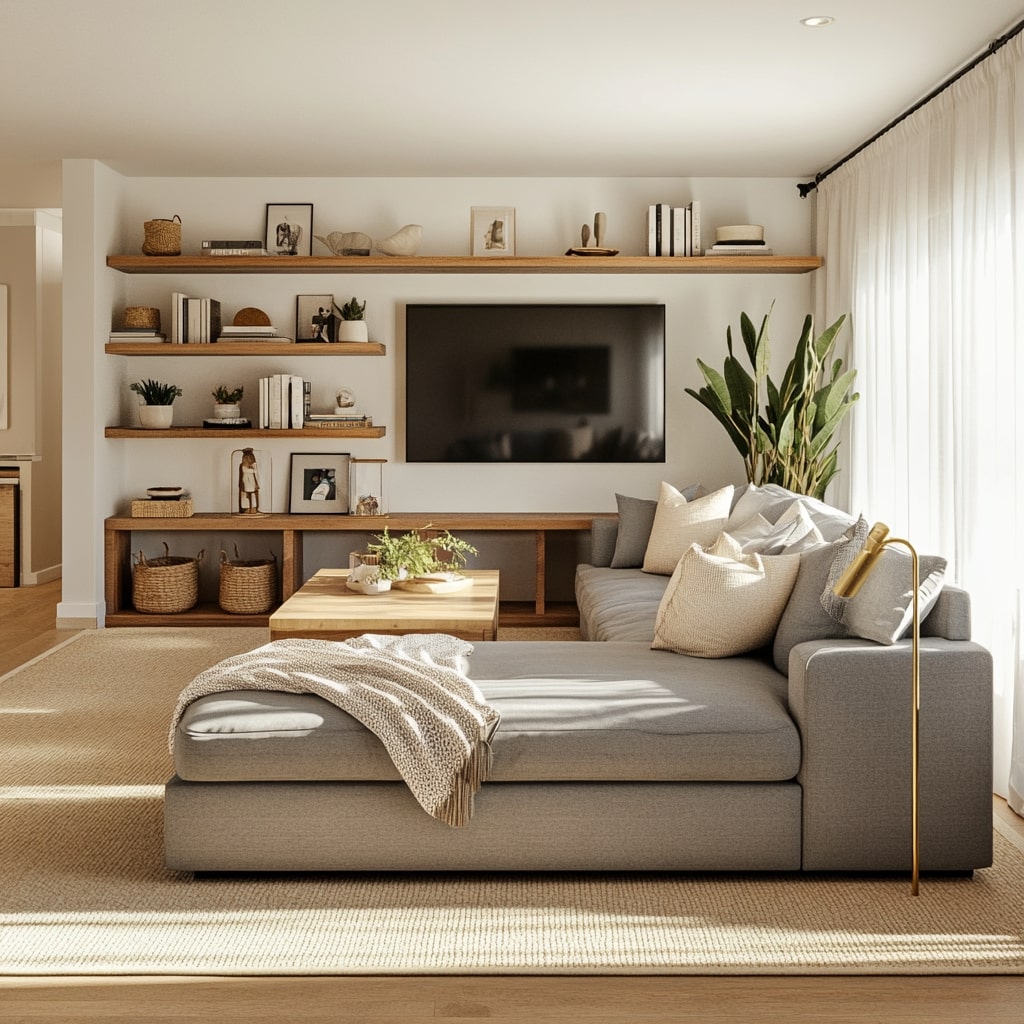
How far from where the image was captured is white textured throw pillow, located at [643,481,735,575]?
5.20 metres

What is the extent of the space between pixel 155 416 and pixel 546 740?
14.4ft

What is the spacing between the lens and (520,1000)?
7.35 ft

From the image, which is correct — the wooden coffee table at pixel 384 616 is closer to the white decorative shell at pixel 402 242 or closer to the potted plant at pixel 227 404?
the potted plant at pixel 227 404

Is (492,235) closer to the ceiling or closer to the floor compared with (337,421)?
closer to the ceiling

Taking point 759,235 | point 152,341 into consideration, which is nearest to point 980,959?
point 759,235

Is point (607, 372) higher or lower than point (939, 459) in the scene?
higher

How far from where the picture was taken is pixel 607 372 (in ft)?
22.0

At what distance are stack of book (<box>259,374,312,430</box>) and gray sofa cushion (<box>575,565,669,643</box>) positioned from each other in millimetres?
1906

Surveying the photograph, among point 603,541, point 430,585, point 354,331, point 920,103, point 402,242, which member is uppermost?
point 920,103

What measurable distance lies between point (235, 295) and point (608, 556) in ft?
8.99

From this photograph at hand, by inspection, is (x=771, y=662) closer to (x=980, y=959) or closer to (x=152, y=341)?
(x=980, y=959)

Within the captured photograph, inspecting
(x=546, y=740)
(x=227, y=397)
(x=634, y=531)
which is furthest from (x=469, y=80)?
(x=546, y=740)

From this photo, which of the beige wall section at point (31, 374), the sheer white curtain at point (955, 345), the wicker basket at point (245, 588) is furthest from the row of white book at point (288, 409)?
the sheer white curtain at point (955, 345)

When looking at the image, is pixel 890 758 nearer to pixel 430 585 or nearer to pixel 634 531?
pixel 430 585
